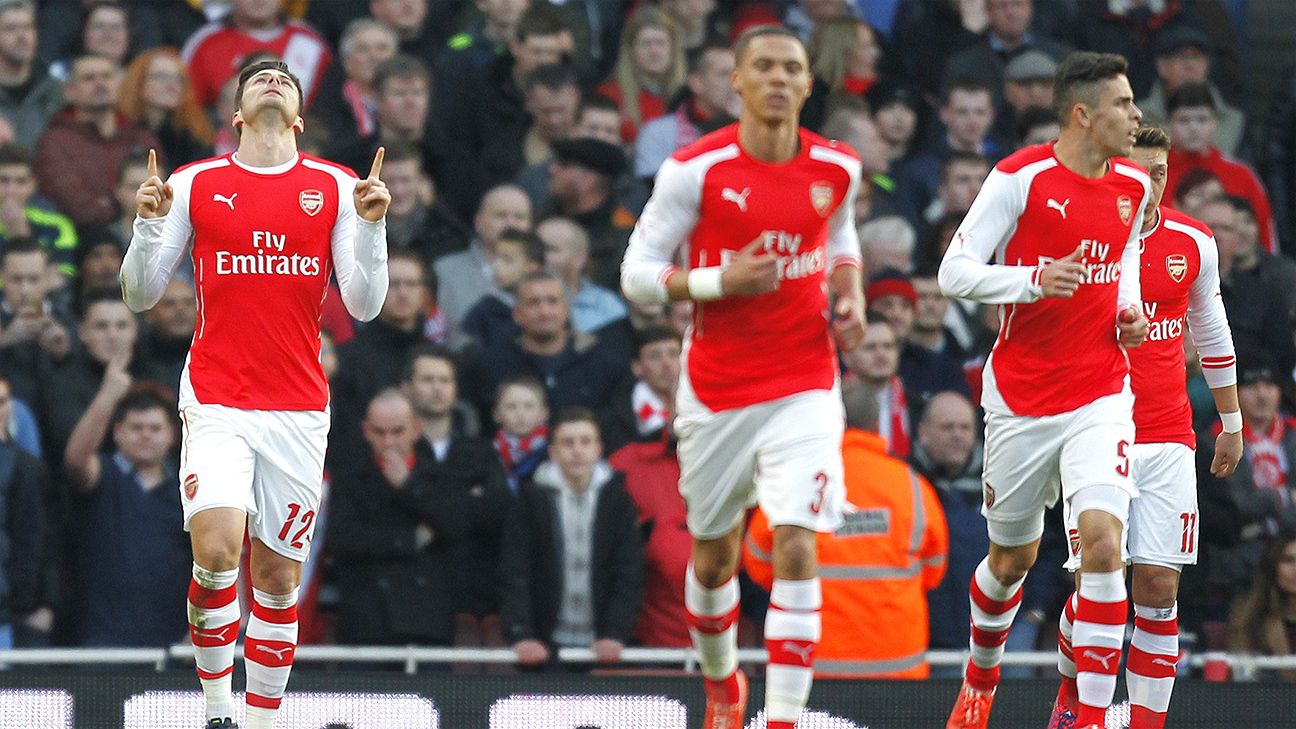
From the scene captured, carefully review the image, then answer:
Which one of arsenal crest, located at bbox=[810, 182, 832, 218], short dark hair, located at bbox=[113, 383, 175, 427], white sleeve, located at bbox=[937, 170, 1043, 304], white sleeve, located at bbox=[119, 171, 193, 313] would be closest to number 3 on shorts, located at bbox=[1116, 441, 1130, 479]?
white sleeve, located at bbox=[937, 170, 1043, 304]

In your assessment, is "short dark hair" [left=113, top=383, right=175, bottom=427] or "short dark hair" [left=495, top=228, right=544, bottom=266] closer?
"short dark hair" [left=113, top=383, right=175, bottom=427]

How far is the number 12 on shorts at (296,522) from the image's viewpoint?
9.09 metres

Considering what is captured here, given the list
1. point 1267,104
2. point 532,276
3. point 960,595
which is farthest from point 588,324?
point 1267,104

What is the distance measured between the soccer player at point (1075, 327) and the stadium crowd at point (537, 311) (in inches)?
59.5

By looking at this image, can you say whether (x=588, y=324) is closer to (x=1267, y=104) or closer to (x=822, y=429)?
(x=822, y=429)

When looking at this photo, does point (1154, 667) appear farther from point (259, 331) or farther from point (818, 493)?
point (259, 331)

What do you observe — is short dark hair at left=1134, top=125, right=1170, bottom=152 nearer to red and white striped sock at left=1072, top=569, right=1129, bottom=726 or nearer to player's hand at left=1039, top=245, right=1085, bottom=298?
player's hand at left=1039, top=245, right=1085, bottom=298

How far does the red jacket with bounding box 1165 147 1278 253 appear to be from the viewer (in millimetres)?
14797

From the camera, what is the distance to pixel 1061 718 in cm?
934

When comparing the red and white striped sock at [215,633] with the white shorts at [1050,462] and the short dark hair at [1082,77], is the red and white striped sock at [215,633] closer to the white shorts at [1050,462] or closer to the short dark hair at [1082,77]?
the white shorts at [1050,462]

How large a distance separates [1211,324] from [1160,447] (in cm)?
68

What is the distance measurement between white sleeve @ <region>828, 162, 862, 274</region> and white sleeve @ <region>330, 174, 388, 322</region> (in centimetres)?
184

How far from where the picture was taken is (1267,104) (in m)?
16.5

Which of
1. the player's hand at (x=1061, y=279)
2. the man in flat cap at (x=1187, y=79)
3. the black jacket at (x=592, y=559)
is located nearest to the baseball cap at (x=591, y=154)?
the black jacket at (x=592, y=559)
